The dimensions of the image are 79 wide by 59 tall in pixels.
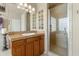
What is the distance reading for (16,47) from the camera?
125 centimetres

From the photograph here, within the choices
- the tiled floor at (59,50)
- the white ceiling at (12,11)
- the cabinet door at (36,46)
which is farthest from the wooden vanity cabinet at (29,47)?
the white ceiling at (12,11)

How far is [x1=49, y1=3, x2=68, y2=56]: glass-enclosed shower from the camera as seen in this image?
129 centimetres

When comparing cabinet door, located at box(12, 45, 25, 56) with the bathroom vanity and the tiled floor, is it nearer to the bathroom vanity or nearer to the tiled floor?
the bathroom vanity

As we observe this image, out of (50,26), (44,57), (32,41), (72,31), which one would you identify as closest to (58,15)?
(50,26)

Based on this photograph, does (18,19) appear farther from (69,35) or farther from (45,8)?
(69,35)

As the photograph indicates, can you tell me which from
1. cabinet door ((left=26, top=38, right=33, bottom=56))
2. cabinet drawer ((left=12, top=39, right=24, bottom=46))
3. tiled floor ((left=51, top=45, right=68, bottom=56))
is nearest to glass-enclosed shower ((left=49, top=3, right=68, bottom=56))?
tiled floor ((left=51, top=45, right=68, bottom=56))

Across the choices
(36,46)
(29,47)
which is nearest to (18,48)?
(29,47)

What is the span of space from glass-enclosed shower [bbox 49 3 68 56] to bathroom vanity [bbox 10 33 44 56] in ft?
0.58

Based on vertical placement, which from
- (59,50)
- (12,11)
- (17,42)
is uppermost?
(12,11)

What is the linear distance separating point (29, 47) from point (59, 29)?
47 cm

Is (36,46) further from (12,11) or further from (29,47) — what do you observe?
(12,11)

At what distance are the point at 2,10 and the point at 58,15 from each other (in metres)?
0.74

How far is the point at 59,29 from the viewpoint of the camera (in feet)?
4.32

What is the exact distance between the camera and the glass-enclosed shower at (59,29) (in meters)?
1.29
